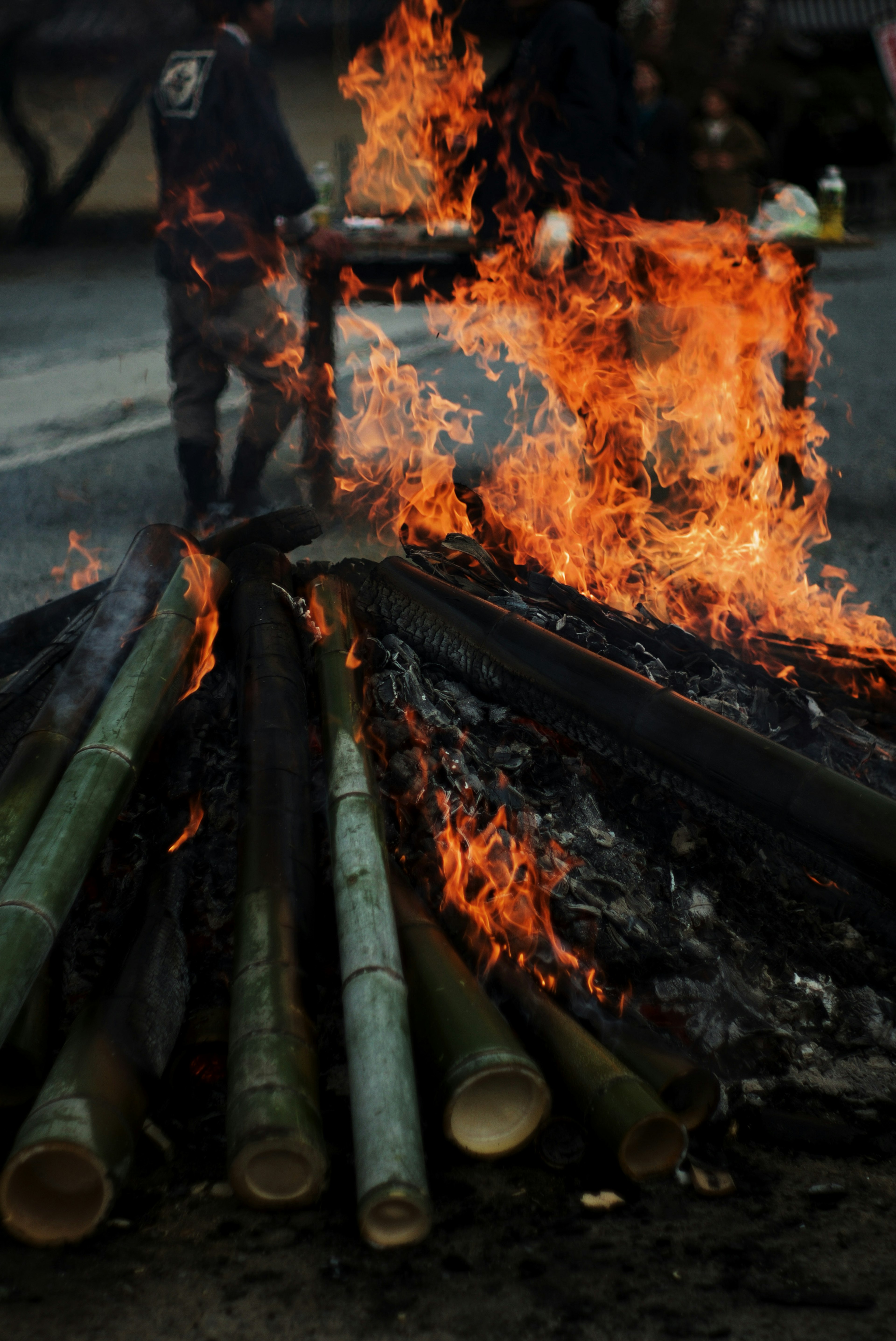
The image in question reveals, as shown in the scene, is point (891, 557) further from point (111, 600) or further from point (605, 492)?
point (111, 600)

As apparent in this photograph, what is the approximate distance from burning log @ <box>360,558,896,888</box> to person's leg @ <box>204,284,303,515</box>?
8.30ft

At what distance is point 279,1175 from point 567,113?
16.9 ft

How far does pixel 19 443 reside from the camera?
6.94m

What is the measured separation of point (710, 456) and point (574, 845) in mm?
4777

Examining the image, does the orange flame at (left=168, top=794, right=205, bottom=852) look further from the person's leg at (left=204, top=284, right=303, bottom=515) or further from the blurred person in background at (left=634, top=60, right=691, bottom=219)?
the blurred person in background at (left=634, top=60, right=691, bottom=219)

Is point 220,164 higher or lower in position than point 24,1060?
higher

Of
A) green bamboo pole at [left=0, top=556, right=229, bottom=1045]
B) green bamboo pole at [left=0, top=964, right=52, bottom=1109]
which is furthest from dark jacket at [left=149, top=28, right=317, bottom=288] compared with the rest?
green bamboo pole at [left=0, top=964, right=52, bottom=1109]

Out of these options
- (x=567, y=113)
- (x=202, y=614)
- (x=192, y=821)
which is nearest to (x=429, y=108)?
(x=567, y=113)

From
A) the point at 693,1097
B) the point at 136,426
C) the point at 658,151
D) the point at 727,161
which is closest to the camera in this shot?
the point at 693,1097

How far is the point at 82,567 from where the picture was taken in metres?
5.02

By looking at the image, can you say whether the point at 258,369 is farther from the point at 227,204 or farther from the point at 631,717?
the point at 631,717

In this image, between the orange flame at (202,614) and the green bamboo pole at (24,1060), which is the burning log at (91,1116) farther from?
the orange flame at (202,614)

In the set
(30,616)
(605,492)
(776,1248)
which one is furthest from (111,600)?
(605,492)

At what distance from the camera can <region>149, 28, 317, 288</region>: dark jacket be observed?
479cm
